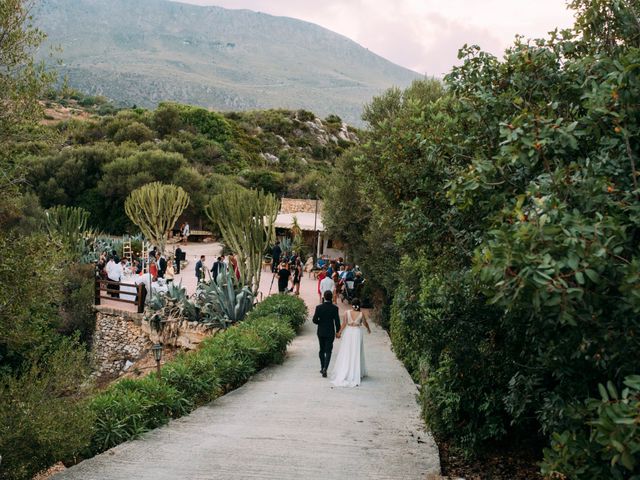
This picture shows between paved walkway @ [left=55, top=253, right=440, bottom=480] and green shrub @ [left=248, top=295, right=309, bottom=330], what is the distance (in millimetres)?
5149

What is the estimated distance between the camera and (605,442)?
2711 millimetres

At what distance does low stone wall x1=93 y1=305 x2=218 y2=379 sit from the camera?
1988 centimetres

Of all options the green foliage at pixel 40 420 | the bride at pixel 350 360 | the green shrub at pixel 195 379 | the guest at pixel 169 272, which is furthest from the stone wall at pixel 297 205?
the green foliage at pixel 40 420

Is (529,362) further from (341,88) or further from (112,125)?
(341,88)

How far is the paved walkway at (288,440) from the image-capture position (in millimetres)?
5781

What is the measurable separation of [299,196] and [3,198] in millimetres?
45838

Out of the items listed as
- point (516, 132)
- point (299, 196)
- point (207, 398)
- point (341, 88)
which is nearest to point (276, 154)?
point (299, 196)

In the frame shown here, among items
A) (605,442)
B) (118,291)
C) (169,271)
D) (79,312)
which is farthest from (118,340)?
(605,442)

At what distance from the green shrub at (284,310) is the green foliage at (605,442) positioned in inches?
462

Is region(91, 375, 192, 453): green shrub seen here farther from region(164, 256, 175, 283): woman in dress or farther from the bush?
region(164, 256, 175, 283): woman in dress

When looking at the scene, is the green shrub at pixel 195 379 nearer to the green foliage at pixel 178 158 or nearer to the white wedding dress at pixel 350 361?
the white wedding dress at pixel 350 361

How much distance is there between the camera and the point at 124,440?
695 centimetres

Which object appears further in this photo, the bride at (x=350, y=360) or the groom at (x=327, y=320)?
the groom at (x=327, y=320)

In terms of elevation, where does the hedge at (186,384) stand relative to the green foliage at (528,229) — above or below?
below
